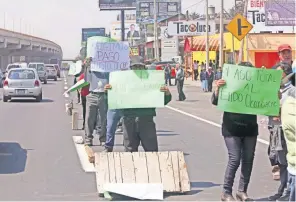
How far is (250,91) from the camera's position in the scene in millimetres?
8586

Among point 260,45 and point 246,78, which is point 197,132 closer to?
point 246,78

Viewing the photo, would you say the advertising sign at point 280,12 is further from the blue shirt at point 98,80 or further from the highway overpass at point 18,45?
the highway overpass at point 18,45

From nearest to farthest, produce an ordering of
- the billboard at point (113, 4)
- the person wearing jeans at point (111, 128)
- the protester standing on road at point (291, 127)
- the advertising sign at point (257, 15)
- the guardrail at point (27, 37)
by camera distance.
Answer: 1. the protester standing on road at point (291, 127)
2. the person wearing jeans at point (111, 128)
3. the advertising sign at point (257, 15)
4. the billboard at point (113, 4)
5. the guardrail at point (27, 37)

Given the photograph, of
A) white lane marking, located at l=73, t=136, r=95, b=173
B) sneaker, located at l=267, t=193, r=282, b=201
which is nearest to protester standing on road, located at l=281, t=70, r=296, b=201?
sneaker, located at l=267, t=193, r=282, b=201

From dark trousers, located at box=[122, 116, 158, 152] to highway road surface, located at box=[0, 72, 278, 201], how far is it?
82 cm

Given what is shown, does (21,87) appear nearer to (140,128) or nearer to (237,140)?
(140,128)

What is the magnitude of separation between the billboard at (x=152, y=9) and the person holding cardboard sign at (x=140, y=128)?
82.0 metres

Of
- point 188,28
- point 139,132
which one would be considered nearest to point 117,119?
point 139,132

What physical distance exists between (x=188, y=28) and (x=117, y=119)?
5832 centimetres

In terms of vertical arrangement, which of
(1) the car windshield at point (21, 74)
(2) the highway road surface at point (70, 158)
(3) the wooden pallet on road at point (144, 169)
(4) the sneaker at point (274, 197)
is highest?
(1) the car windshield at point (21, 74)

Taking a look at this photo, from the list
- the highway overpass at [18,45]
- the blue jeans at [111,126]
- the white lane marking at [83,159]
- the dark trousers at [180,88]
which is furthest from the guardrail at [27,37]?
the blue jeans at [111,126]

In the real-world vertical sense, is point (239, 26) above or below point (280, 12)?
below

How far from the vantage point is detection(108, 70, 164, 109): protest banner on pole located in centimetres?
982

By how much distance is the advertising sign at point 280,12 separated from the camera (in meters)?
55.1
